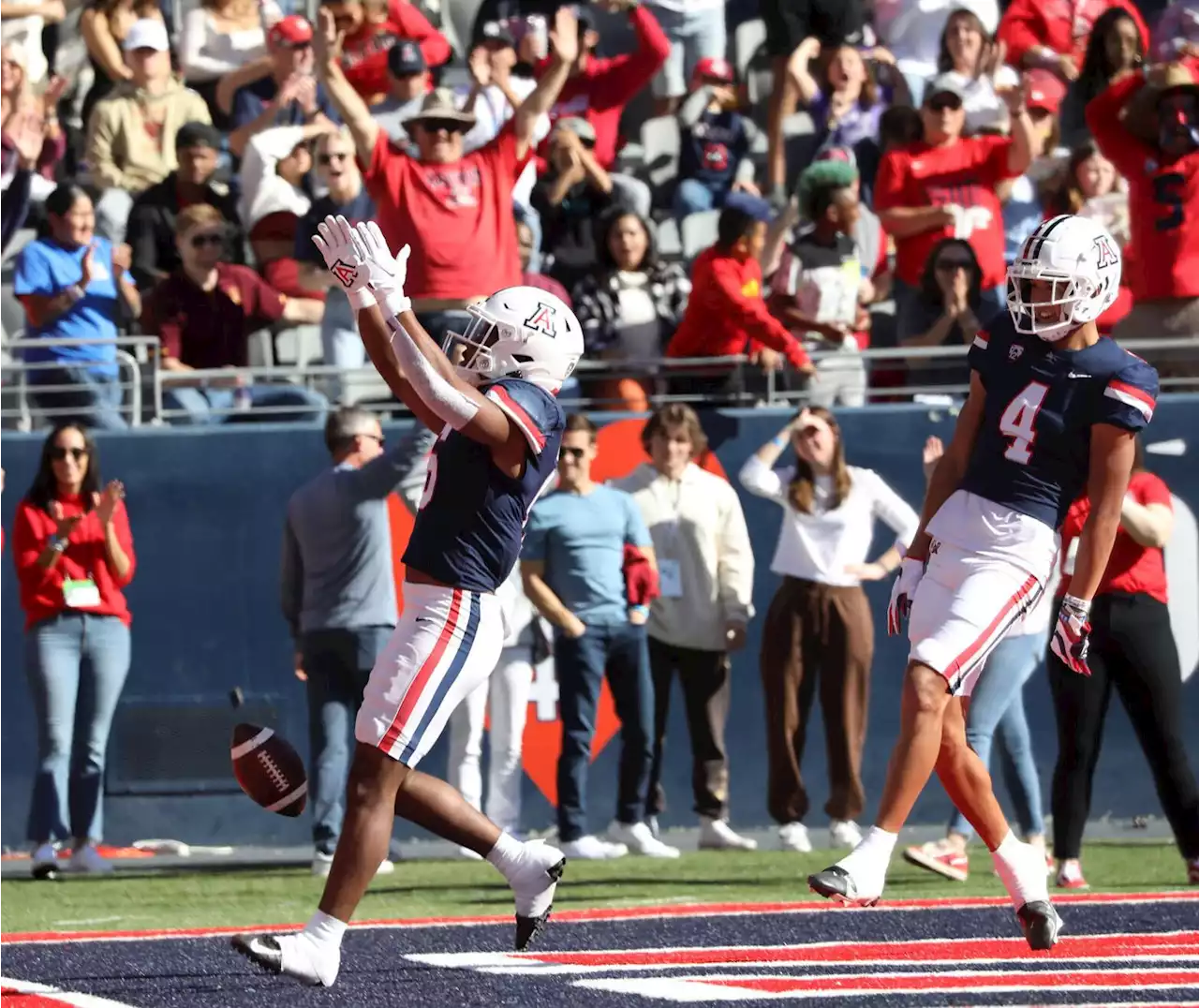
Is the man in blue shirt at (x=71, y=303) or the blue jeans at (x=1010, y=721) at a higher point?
the man in blue shirt at (x=71, y=303)

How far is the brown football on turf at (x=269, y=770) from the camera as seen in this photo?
22.6 ft

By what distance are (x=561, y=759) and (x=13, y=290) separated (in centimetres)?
375

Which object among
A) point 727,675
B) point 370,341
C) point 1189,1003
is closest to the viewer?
point 1189,1003

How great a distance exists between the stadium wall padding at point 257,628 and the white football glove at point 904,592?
4452mm

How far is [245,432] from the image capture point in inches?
455

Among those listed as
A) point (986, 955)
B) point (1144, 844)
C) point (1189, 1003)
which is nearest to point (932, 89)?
point (1144, 844)

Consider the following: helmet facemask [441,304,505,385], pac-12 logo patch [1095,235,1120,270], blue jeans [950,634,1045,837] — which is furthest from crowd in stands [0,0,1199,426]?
pac-12 logo patch [1095,235,1120,270]

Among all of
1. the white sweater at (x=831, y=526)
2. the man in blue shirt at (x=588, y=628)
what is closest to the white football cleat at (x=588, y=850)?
the man in blue shirt at (x=588, y=628)

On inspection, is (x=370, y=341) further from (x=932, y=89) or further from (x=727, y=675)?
(x=932, y=89)

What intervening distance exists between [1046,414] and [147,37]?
8.34 metres

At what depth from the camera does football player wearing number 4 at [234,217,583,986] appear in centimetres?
609

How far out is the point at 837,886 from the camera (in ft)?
21.2

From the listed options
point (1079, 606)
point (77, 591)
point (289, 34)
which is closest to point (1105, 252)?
point (1079, 606)

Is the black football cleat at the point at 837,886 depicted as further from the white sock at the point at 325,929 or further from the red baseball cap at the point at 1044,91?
the red baseball cap at the point at 1044,91
